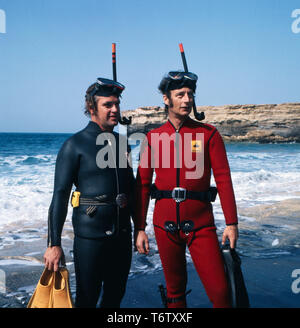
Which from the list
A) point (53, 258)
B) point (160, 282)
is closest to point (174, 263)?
point (53, 258)

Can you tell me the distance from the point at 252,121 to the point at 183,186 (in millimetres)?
75504

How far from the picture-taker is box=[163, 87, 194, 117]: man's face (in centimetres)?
279

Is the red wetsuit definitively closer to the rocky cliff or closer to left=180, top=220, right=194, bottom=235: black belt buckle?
left=180, top=220, right=194, bottom=235: black belt buckle

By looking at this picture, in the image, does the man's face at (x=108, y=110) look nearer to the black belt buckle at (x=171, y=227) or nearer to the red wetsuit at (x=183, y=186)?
the red wetsuit at (x=183, y=186)

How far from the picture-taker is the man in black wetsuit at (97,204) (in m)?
2.61

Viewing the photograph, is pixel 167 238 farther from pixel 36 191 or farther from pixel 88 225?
pixel 36 191

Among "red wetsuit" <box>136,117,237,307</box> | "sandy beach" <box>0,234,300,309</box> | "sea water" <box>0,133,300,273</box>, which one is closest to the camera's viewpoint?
"red wetsuit" <box>136,117,237,307</box>

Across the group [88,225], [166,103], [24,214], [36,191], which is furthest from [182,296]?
[36,191]

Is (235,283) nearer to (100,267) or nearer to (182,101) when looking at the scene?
(100,267)

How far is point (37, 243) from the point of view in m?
6.07

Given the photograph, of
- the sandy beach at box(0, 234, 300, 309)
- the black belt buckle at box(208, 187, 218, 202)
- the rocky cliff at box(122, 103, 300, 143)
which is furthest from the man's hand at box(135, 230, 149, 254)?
the rocky cliff at box(122, 103, 300, 143)

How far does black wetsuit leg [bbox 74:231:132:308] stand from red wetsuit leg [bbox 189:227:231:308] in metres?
0.53

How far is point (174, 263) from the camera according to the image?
2783 mm
